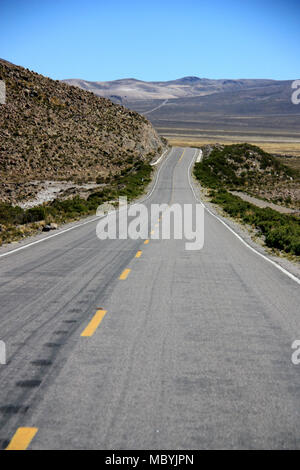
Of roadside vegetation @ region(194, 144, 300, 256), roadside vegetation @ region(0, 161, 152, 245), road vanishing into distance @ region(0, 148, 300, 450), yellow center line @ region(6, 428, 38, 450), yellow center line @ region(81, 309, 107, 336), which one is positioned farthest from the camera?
roadside vegetation @ region(194, 144, 300, 256)

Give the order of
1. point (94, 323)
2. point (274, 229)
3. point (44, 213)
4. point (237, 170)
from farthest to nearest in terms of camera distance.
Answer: point (237, 170) → point (44, 213) → point (274, 229) → point (94, 323)

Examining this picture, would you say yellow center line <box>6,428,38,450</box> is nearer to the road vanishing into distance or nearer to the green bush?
A: the road vanishing into distance

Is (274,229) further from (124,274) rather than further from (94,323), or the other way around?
(94,323)

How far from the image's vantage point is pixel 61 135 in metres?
78.9

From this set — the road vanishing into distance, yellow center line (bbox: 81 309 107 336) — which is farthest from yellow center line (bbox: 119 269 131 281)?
yellow center line (bbox: 81 309 107 336)

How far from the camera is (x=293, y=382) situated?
514 cm

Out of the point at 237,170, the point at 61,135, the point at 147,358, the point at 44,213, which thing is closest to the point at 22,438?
the point at 147,358

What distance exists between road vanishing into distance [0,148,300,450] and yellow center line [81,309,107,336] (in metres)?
0.02

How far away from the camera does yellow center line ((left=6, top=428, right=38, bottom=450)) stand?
3.73 metres

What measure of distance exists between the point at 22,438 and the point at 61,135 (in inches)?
3109

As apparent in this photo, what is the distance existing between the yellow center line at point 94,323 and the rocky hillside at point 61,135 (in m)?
47.5
